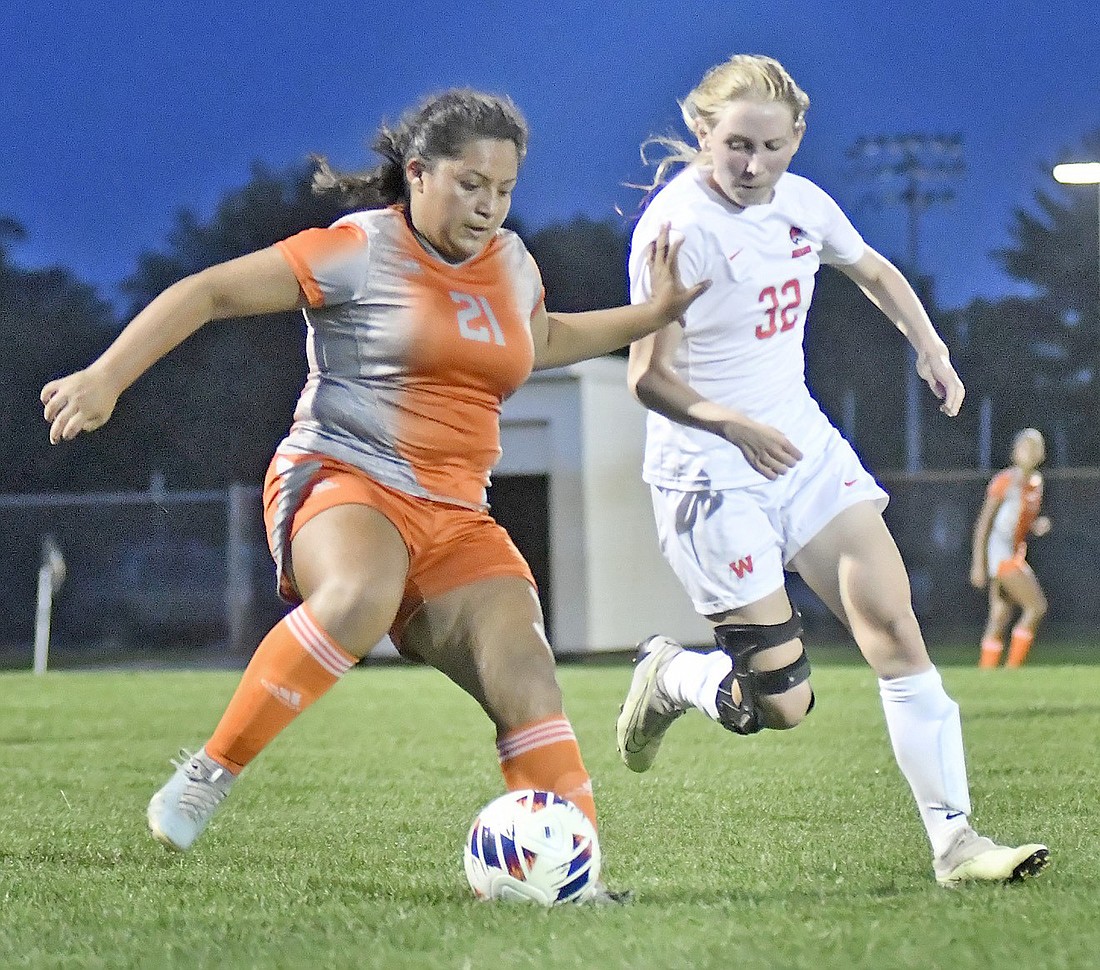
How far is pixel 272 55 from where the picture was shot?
106938 millimetres

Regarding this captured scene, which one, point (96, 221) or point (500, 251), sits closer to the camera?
point (500, 251)

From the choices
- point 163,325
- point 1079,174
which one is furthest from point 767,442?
point 1079,174

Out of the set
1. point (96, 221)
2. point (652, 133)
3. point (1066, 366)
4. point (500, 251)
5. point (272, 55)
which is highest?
point (272, 55)

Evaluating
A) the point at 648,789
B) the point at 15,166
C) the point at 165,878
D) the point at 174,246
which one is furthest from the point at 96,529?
the point at 15,166

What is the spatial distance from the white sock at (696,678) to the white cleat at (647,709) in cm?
6

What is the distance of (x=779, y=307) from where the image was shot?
5992 millimetres

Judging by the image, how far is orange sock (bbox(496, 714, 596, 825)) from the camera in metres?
5.05

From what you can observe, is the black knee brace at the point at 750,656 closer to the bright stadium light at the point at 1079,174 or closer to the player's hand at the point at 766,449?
the player's hand at the point at 766,449

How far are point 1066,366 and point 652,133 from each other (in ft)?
180

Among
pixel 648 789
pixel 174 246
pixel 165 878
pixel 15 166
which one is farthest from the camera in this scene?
pixel 15 166

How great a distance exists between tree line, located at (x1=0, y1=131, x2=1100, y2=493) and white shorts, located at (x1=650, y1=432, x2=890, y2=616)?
119ft

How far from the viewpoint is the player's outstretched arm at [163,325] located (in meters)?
4.40

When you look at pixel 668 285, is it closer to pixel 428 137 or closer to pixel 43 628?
pixel 428 137

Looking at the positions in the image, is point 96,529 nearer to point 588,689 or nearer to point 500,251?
point 588,689
